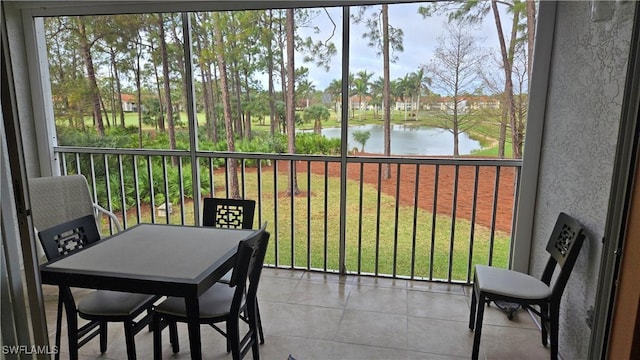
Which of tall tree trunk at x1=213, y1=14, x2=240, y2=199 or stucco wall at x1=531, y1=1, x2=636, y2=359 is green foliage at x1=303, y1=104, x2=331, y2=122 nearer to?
tall tree trunk at x1=213, y1=14, x2=240, y2=199

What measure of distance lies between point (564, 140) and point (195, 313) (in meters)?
2.25

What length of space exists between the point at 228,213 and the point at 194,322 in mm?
948

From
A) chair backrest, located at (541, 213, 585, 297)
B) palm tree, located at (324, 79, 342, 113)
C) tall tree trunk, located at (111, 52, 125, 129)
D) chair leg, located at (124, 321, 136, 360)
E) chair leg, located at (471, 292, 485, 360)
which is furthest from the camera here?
tall tree trunk, located at (111, 52, 125, 129)

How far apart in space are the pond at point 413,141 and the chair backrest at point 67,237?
73.4 inches

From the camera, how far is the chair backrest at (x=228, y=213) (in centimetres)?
246

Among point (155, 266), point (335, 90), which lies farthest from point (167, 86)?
point (155, 266)

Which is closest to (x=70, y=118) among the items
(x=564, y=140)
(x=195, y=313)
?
(x=195, y=313)

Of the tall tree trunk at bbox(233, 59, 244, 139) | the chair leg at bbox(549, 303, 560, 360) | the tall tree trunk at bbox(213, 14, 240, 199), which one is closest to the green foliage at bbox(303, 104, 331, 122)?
A: the tall tree trunk at bbox(233, 59, 244, 139)

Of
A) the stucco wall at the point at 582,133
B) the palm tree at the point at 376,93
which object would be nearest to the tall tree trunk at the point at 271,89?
the palm tree at the point at 376,93

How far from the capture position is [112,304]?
1844 millimetres

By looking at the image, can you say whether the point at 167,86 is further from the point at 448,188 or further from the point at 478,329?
the point at 478,329

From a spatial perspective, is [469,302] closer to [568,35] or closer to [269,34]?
[568,35]

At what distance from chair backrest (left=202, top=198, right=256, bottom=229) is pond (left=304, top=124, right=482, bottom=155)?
Result: 102 centimetres

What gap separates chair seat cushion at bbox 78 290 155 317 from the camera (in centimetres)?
180
